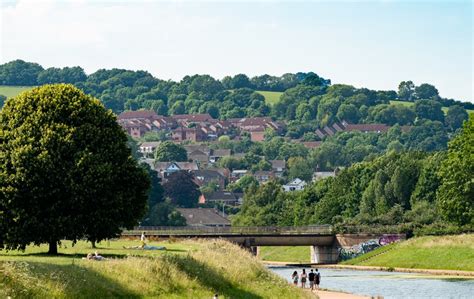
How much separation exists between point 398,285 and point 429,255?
28.5 meters

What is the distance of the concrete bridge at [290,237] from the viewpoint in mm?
146125

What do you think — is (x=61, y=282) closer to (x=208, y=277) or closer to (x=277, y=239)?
(x=208, y=277)

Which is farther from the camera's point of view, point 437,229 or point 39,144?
point 437,229

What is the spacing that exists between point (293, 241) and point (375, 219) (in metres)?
18.7

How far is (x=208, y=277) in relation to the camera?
251 feet

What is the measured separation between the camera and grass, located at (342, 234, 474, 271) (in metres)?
128

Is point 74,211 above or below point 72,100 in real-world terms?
below

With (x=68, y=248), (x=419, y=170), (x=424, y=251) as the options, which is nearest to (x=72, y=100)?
(x=68, y=248)

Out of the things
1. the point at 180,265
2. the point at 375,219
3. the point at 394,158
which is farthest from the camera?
the point at 394,158

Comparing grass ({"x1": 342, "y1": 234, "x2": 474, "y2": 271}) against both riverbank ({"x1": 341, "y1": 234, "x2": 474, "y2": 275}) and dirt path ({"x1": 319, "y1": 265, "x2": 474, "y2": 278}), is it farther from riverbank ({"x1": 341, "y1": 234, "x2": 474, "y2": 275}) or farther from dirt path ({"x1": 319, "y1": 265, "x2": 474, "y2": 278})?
dirt path ({"x1": 319, "y1": 265, "x2": 474, "y2": 278})

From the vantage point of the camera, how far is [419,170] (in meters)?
175

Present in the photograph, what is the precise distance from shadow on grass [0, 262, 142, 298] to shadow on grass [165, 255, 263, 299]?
7759 mm

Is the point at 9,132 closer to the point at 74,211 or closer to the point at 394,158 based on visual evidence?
the point at 74,211

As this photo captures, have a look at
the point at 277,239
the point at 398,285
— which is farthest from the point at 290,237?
the point at 398,285
